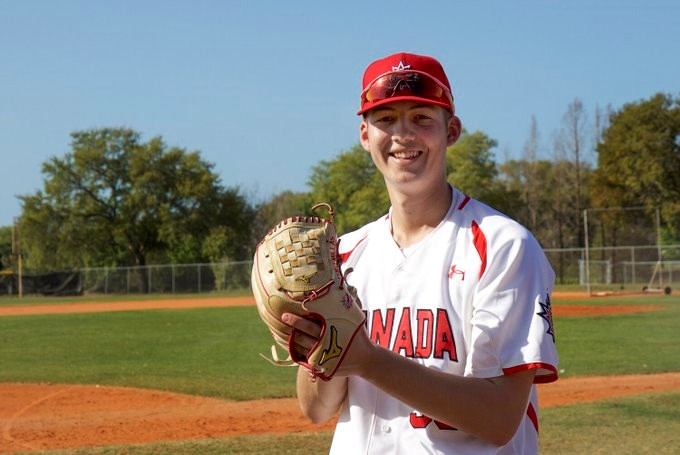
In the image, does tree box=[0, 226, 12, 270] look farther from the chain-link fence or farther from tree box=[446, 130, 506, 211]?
tree box=[446, 130, 506, 211]

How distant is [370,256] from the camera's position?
7.89 feet

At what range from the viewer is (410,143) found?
212cm

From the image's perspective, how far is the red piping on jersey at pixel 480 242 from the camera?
2.05m

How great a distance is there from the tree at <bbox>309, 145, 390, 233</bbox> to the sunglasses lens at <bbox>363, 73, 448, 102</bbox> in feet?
177

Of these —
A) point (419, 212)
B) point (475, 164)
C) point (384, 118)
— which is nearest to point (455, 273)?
point (419, 212)

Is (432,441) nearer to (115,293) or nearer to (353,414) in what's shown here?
(353,414)

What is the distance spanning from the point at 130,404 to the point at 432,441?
8.41 meters

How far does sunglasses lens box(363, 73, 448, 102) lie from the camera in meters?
2.08

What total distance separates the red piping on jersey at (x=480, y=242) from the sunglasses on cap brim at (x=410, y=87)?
0.33 m

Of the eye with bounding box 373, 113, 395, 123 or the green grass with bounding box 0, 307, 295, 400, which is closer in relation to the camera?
the eye with bounding box 373, 113, 395, 123

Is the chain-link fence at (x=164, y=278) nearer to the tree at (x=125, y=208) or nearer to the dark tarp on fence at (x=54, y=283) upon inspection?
the dark tarp on fence at (x=54, y=283)

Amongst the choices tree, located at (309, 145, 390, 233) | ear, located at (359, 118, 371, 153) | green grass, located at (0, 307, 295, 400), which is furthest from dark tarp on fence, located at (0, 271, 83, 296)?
ear, located at (359, 118, 371, 153)

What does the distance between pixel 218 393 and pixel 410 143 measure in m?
8.78

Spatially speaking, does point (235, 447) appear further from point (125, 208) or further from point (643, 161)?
point (125, 208)
